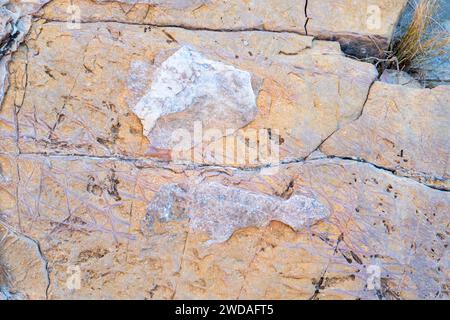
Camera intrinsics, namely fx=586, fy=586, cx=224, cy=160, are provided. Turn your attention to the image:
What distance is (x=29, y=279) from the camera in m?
2.40

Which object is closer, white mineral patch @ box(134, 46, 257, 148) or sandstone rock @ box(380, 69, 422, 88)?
white mineral patch @ box(134, 46, 257, 148)

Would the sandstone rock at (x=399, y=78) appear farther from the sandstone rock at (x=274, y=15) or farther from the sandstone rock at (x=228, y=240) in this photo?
the sandstone rock at (x=228, y=240)

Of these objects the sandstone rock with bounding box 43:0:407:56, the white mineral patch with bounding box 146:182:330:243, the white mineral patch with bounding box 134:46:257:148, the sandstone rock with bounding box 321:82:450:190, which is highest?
the sandstone rock with bounding box 43:0:407:56

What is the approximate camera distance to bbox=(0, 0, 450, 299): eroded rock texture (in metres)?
2.38

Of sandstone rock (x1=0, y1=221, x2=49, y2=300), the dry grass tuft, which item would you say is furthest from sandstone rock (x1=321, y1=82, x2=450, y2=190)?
sandstone rock (x1=0, y1=221, x2=49, y2=300)

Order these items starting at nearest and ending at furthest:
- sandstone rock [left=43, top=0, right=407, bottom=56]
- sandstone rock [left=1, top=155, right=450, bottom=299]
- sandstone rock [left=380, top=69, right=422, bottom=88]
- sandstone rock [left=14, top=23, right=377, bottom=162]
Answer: sandstone rock [left=1, top=155, right=450, bottom=299] < sandstone rock [left=14, top=23, right=377, bottom=162] < sandstone rock [left=43, top=0, right=407, bottom=56] < sandstone rock [left=380, top=69, right=422, bottom=88]

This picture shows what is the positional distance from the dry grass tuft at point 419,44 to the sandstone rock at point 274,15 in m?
0.15

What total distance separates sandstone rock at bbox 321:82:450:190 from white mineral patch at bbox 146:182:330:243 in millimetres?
299

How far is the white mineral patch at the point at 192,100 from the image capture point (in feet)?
A: 8.05

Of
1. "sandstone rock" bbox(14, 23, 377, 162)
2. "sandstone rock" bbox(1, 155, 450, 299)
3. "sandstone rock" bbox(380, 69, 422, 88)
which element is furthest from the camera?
"sandstone rock" bbox(380, 69, 422, 88)

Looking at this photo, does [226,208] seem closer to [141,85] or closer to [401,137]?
[141,85]

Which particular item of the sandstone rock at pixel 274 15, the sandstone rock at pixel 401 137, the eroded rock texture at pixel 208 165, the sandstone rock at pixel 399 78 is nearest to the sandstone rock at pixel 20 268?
the eroded rock texture at pixel 208 165

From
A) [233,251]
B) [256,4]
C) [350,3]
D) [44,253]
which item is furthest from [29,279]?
[350,3]

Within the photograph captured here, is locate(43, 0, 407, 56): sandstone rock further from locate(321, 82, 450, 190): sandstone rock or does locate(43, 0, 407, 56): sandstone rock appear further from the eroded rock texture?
locate(321, 82, 450, 190): sandstone rock
